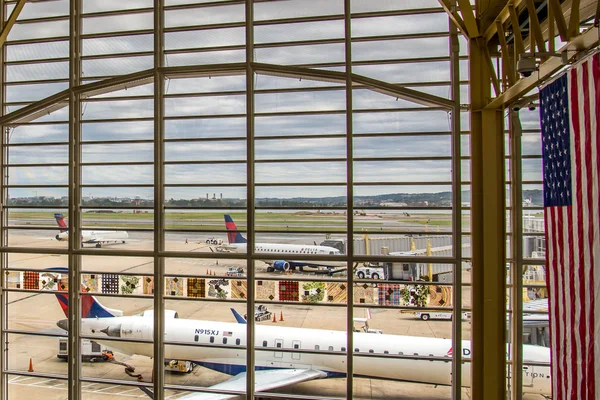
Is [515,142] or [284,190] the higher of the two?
[515,142]

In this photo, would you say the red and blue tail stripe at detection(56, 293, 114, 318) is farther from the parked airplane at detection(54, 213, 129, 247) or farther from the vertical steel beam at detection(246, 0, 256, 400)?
the vertical steel beam at detection(246, 0, 256, 400)

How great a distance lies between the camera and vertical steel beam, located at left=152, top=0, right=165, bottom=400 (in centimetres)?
673

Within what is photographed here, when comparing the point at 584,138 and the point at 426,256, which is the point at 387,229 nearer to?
the point at 426,256

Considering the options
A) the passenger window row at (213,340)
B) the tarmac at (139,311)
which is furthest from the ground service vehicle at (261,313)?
the passenger window row at (213,340)

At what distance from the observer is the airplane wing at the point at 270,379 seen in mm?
6516

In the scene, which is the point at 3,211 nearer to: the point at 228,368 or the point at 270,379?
the point at 228,368

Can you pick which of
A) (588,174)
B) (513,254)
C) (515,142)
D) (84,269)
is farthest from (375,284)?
(84,269)

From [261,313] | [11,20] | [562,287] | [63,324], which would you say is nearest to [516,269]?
[562,287]

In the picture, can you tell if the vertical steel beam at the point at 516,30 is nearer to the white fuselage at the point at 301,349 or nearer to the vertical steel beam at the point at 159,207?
the white fuselage at the point at 301,349

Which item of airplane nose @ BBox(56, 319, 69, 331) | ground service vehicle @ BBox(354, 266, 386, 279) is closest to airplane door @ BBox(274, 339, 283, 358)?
ground service vehicle @ BBox(354, 266, 386, 279)

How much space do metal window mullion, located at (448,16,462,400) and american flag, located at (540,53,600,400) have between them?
6.67 ft

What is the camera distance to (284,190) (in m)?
6.73

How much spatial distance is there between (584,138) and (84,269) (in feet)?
23.9

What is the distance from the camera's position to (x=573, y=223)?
365cm
